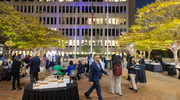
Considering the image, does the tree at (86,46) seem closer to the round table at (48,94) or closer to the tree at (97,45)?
the tree at (97,45)

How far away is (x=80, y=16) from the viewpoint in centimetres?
4459

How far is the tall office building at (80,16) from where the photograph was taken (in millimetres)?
44250

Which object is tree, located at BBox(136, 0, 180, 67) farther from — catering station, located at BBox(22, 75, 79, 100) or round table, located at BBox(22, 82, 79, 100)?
round table, located at BBox(22, 82, 79, 100)

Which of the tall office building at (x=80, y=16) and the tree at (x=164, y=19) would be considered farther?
the tall office building at (x=80, y=16)

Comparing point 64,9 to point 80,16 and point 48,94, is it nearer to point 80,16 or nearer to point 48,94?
point 80,16

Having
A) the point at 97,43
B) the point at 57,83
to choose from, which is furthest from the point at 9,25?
the point at 97,43

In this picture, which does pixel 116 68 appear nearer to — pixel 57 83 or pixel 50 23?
pixel 57 83

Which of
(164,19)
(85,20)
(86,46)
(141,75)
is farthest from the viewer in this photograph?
(85,20)

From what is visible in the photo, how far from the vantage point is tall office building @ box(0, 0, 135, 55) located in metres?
44.2

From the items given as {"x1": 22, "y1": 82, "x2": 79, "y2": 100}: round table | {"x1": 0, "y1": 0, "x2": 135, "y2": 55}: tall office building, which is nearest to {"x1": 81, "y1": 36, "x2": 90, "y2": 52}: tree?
{"x1": 0, "y1": 0, "x2": 135, "y2": 55}: tall office building

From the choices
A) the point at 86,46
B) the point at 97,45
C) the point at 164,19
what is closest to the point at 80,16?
the point at 86,46

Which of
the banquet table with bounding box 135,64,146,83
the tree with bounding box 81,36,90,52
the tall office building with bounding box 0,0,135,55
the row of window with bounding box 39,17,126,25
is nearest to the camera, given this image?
the banquet table with bounding box 135,64,146,83

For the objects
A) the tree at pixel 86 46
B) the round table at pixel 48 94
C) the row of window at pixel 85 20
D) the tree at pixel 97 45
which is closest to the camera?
the round table at pixel 48 94

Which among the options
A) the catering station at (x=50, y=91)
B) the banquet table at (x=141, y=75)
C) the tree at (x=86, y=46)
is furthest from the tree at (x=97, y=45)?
the catering station at (x=50, y=91)
